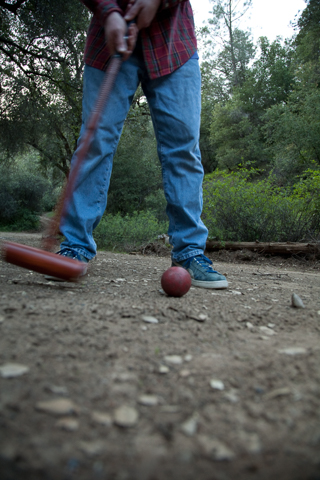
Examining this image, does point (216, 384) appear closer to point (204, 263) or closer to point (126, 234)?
point (204, 263)

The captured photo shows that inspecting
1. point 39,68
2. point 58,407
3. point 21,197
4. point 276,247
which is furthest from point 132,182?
point 58,407

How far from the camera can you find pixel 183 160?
7.64 ft

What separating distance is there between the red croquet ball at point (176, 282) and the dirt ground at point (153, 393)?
261 millimetres

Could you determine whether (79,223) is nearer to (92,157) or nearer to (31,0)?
(92,157)

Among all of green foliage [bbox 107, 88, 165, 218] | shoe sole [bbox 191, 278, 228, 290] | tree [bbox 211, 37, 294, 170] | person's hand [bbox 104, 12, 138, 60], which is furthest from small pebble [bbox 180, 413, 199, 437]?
tree [bbox 211, 37, 294, 170]

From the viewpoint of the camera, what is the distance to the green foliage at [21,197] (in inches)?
622

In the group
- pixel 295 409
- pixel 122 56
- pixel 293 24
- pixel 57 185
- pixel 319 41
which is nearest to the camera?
pixel 295 409

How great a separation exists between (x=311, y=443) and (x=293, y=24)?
863 inches

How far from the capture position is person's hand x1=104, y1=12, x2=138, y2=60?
6.43ft

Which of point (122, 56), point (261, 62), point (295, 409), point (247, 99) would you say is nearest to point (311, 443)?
point (295, 409)

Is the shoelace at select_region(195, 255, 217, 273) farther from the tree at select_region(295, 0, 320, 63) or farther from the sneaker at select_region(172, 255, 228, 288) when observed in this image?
the tree at select_region(295, 0, 320, 63)

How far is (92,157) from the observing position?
219cm

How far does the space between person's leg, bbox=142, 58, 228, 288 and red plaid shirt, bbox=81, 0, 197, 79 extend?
7 cm

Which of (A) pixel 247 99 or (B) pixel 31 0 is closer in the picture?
(B) pixel 31 0
